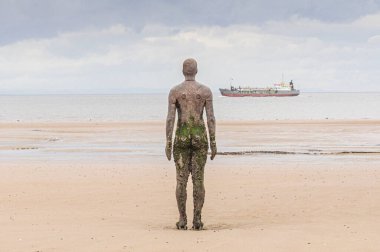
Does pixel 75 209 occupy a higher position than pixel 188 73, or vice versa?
pixel 188 73

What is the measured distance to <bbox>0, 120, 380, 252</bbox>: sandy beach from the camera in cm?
995

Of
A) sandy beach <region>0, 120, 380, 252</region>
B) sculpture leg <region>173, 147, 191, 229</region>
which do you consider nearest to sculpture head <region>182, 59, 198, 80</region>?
sculpture leg <region>173, 147, 191, 229</region>

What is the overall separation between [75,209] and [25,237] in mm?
3543

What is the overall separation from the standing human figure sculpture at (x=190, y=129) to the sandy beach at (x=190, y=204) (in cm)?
78

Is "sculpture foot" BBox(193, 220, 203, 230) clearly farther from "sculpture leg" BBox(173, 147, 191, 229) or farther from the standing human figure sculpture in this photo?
"sculpture leg" BBox(173, 147, 191, 229)

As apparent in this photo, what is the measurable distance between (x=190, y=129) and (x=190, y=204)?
3.79 metres

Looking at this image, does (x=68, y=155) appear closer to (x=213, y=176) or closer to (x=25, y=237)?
(x=213, y=176)

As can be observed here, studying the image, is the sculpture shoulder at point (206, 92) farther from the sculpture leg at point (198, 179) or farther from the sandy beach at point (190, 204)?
the sandy beach at point (190, 204)

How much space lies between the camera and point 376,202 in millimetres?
14539

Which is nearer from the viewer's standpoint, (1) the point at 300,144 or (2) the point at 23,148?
(2) the point at 23,148

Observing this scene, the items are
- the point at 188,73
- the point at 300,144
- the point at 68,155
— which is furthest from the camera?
the point at 300,144

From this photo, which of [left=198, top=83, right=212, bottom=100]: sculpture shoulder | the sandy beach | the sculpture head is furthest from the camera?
the sculpture head

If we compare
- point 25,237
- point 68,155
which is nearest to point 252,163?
point 68,155

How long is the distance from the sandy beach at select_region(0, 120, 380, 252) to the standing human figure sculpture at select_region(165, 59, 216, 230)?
78cm
